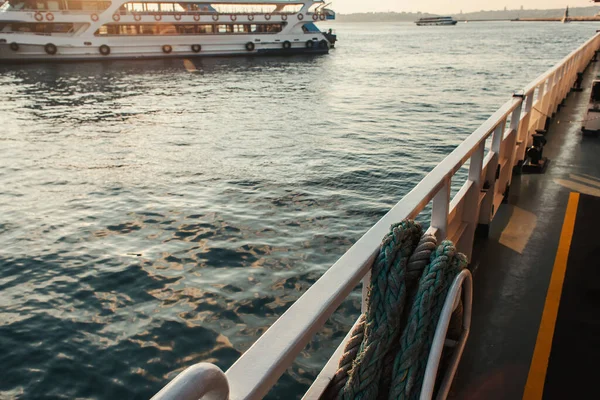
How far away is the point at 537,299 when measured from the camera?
4.11 metres

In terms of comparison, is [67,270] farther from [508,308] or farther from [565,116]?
[565,116]

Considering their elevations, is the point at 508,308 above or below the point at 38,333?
above

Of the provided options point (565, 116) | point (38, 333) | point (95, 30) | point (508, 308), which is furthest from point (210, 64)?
point (508, 308)

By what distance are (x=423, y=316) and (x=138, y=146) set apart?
1562 centimetres

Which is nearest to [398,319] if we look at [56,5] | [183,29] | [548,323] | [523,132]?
[548,323]

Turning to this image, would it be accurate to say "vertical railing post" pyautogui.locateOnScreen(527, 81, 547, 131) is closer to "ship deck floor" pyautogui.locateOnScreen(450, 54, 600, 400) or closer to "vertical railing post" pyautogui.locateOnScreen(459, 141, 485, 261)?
"ship deck floor" pyautogui.locateOnScreen(450, 54, 600, 400)

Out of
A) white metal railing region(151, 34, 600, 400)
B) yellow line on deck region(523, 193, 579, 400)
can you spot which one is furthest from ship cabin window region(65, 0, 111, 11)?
yellow line on deck region(523, 193, 579, 400)

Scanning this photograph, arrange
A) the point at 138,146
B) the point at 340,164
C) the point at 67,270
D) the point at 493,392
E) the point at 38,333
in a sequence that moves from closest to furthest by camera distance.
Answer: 1. the point at 493,392
2. the point at 38,333
3. the point at 67,270
4. the point at 340,164
5. the point at 138,146

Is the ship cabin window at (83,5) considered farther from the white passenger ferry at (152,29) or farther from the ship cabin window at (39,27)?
the ship cabin window at (39,27)

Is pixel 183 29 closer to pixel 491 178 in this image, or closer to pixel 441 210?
pixel 491 178

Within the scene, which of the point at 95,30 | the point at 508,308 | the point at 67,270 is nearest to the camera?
the point at 508,308

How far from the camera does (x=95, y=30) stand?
44.6 metres

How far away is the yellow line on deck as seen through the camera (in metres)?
3.14

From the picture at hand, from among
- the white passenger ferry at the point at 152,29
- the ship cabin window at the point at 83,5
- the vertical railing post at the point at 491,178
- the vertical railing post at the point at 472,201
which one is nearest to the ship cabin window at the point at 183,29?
the white passenger ferry at the point at 152,29
